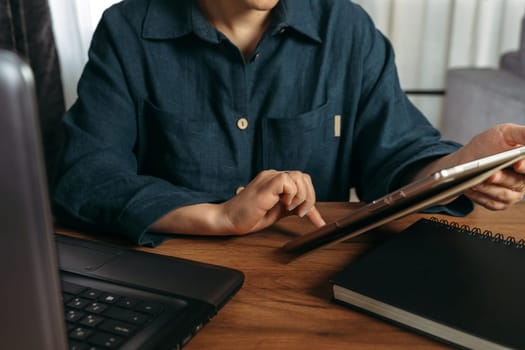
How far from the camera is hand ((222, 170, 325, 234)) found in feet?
2.33

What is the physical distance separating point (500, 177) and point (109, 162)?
54cm

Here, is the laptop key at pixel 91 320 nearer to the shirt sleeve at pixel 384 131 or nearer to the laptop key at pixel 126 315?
the laptop key at pixel 126 315

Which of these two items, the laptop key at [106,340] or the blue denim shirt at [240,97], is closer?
the laptop key at [106,340]

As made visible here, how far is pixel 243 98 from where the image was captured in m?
0.98

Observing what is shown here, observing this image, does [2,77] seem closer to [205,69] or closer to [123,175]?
[123,175]

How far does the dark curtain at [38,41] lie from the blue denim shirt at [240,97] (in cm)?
52

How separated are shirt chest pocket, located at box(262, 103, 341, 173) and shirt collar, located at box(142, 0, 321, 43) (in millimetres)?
140

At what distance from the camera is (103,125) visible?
92cm

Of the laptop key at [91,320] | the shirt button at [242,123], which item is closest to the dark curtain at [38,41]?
the shirt button at [242,123]

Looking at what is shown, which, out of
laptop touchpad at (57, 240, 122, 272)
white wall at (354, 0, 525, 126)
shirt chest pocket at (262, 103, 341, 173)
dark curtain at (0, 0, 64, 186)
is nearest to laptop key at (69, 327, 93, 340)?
laptop touchpad at (57, 240, 122, 272)

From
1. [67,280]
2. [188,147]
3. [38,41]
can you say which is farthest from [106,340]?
[38,41]

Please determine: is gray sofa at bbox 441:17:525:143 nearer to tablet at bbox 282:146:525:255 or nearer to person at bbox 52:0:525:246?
person at bbox 52:0:525:246

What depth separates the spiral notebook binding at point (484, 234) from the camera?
0.65 m

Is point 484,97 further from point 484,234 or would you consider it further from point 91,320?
point 91,320
